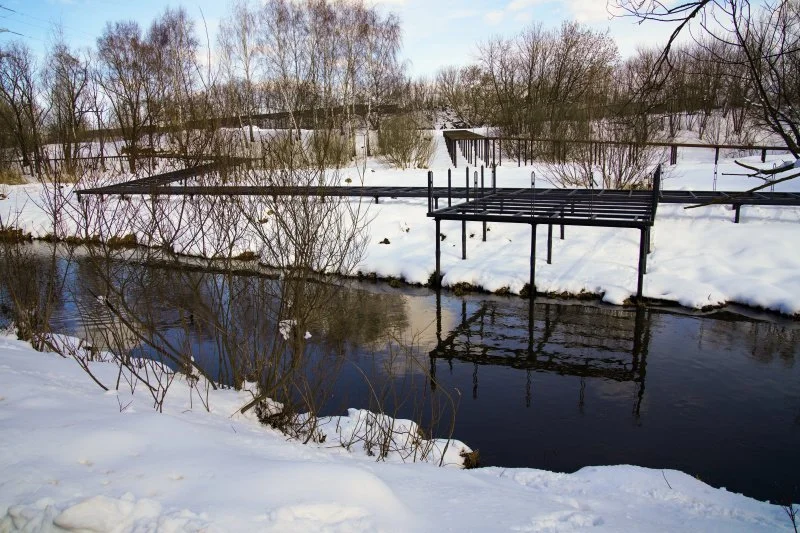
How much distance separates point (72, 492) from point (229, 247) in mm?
3442

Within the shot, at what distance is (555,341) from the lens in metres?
10.2

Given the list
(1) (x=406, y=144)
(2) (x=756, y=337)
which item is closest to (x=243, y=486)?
(2) (x=756, y=337)

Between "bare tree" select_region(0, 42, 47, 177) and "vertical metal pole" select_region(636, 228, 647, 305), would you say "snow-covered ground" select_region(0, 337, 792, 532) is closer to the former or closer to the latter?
"vertical metal pole" select_region(636, 228, 647, 305)

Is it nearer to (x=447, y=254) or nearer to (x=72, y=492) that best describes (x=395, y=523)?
(x=72, y=492)

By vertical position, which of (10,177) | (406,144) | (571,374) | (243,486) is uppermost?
(406,144)

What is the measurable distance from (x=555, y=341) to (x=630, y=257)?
4423 mm

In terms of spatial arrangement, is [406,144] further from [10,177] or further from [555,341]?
[10,177]

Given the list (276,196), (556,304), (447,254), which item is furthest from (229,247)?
(447,254)

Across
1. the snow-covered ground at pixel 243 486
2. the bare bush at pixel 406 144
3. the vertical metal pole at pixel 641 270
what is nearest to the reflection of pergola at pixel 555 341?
the vertical metal pole at pixel 641 270

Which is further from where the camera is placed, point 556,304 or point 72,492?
point 556,304

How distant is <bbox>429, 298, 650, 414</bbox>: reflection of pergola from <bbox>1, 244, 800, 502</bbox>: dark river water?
0.04 metres

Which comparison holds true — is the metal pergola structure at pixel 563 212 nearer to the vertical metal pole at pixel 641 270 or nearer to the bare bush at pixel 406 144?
the vertical metal pole at pixel 641 270

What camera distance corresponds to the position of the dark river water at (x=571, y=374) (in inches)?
257

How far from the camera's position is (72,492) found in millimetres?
3197
